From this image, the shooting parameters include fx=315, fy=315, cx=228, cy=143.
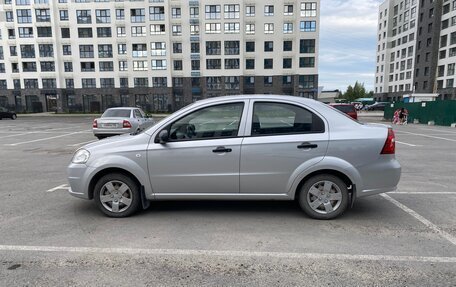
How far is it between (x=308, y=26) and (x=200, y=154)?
5559 centimetres

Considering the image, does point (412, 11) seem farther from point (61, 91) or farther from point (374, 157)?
point (374, 157)

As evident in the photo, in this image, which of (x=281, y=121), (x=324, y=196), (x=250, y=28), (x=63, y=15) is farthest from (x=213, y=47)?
(x=324, y=196)

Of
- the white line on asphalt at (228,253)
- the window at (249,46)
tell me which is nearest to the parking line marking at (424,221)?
the white line on asphalt at (228,253)

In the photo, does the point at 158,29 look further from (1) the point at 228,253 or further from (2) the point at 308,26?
(1) the point at 228,253

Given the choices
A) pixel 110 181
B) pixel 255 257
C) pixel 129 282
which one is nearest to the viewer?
pixel 129 282

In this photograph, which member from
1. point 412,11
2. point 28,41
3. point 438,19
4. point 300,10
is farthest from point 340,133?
point 412,11

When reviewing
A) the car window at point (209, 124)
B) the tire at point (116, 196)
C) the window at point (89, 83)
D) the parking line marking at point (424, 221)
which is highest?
the window at point (89, 83)

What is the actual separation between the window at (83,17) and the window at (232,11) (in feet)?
81.1

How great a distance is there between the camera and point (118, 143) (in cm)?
449

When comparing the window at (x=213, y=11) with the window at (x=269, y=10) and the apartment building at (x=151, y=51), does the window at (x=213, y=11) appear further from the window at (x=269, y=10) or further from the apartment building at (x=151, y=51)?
the window at (x=269, y=10)

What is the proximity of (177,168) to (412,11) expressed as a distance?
8286 cm

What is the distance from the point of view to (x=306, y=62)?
55094 mm

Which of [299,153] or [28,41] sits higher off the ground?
→ [28,41]

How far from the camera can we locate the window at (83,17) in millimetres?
56656
